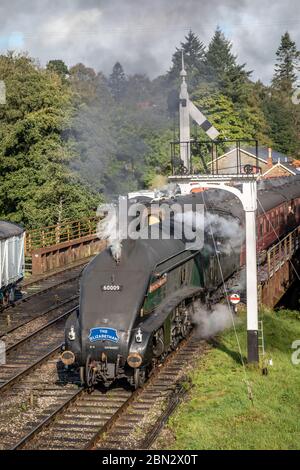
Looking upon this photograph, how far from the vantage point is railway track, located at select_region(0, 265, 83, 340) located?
20.3 m

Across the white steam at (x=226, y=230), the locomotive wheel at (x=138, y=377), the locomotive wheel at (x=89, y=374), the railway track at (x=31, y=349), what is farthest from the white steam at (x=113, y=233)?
the white steam at (x=226, y=230)

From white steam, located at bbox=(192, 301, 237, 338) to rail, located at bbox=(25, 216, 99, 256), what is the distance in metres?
13.4

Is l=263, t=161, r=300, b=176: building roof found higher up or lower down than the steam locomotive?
higher up

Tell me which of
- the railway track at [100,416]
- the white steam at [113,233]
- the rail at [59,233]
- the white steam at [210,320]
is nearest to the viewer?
the railway track at [100,416]

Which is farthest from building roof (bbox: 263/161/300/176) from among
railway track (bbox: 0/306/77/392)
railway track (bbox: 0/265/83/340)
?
railway track (bbox: 0/306/77/392)

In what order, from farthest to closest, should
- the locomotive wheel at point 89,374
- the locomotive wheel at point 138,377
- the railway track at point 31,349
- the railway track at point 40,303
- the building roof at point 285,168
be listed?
the building roof at point 285,168, the railway track at point 40,303, the railway track at point 31,349, the locomotive wheel at point 138,377, the locomotive wheel at point 89,374

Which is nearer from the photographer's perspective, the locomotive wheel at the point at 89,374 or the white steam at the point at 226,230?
the locomotive wheel at the point at 89,374

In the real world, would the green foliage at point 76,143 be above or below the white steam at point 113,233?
above

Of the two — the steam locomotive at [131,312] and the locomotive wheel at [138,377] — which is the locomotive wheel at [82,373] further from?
the locomotive wheel at [138,377]

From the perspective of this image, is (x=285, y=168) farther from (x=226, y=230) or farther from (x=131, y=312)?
(x=131, y=312)

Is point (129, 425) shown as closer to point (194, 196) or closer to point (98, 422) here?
point (98, 422)

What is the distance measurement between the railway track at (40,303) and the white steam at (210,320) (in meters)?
5.79

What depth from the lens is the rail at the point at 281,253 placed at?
79.5ft

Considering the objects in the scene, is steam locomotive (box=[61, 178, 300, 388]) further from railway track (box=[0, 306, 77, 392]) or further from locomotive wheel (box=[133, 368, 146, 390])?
railway track (box=[0, 306, 77, 392])
